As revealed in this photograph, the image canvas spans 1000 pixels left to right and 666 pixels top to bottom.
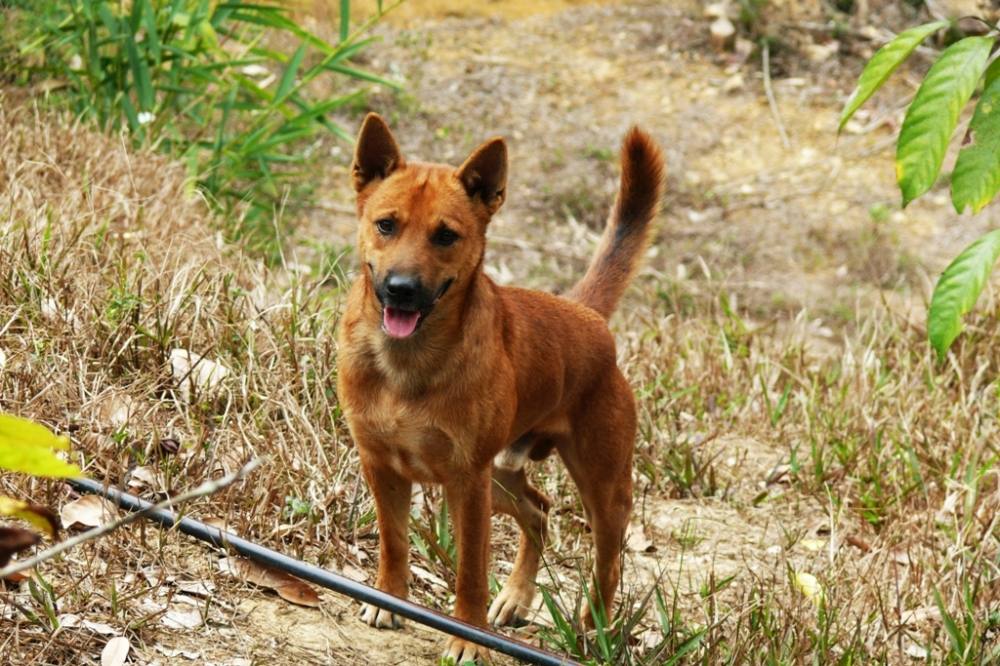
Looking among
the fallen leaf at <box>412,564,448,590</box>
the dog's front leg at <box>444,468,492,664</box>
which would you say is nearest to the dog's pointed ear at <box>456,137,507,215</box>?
the dog's front leg at <box>444,468,492,664</box>

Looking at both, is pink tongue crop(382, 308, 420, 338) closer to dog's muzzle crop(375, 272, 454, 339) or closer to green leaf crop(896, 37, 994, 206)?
dog's muzzle crop(375, 272, 454, 339)

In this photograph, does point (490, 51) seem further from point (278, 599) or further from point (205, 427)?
point (278, 599)

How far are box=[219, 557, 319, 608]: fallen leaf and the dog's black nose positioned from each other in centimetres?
91

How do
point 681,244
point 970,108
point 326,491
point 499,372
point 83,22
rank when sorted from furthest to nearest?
point 970,108, point 681,244, point 83,22, point 326,491, point 499,372

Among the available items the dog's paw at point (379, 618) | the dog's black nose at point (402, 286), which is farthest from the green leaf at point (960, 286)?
the dog's paw at point (379, 618)

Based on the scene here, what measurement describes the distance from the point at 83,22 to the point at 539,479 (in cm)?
355

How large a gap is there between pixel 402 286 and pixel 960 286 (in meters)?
1.35

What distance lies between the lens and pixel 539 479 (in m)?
4.77

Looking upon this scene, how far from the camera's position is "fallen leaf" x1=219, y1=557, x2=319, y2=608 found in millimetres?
3629

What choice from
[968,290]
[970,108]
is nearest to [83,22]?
[968,290]

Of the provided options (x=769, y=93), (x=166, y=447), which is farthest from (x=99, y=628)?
(x=769, y=93)

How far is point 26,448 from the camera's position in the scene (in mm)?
1163

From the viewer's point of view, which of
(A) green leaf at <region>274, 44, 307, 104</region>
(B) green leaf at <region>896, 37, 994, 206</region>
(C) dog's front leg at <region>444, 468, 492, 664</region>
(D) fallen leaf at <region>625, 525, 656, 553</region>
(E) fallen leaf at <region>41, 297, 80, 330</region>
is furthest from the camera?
(A) green leaf at <region>274, 44, 307, 104</region>

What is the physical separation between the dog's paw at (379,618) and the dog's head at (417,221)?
3.01 feet
